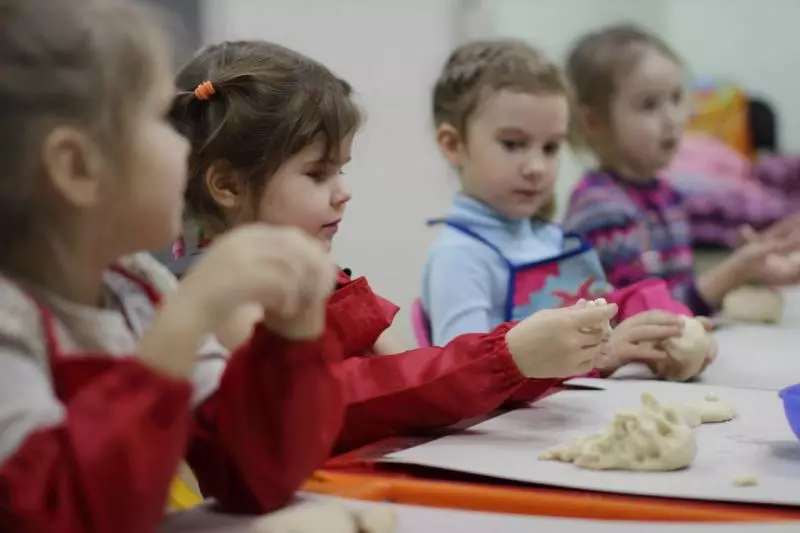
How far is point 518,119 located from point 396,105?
709 millimetres

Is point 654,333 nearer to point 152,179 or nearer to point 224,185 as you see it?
point 224,185

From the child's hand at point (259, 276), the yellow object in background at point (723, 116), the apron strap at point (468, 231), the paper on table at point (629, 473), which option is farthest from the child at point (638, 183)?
the yellow object in background at point (723, 116)

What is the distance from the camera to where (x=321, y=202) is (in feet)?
3.01

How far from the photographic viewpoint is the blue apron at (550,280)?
123 centimetres

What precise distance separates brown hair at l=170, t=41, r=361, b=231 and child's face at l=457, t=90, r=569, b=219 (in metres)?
0.43

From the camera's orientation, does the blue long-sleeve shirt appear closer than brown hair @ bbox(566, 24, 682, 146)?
Yes

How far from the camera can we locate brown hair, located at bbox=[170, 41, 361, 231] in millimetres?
884

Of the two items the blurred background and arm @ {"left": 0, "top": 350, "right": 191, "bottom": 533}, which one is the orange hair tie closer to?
the blurred background

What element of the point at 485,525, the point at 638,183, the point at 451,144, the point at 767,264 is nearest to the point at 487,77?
the point at 451,144

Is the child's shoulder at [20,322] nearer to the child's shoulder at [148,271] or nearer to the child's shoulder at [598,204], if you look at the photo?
the child's shoulder at [148,271]

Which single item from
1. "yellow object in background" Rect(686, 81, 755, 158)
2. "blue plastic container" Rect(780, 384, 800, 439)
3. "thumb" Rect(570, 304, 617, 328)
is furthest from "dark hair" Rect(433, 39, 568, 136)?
"yellow object in background" Rect(686, 81, 755, 158)

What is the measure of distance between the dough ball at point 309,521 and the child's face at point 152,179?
17 centimetres

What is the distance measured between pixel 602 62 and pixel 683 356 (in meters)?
0.73

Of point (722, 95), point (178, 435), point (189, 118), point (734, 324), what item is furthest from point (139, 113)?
point (722, 95)
